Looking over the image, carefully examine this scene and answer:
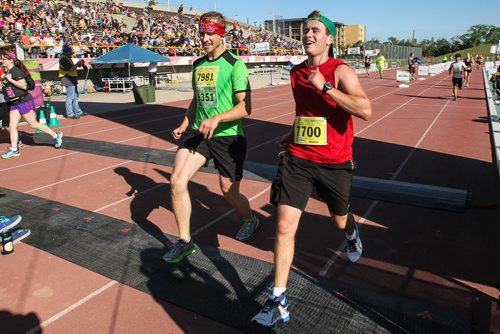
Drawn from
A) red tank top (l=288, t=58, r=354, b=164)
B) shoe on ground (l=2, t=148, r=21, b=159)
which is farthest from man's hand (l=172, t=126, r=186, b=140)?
shoe on ground (l=2, t=148, r=21, b=159)

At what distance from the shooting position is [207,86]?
380cm

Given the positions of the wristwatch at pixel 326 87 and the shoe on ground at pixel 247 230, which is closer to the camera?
the wristwatch at pixel 326 87

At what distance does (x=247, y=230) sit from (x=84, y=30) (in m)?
26.3

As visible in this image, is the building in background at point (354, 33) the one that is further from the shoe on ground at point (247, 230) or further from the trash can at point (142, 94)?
the shoe on ground at point (247, 230)

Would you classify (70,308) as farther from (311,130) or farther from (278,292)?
(311,130)

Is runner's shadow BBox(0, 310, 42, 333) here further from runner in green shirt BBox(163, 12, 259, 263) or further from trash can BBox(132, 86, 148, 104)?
trash can BBox(132, 86, 148, 104)

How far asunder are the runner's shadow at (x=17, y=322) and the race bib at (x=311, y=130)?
234cm

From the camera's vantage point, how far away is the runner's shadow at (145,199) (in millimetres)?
4527

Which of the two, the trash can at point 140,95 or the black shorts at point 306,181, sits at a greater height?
the trash can at point 140,95

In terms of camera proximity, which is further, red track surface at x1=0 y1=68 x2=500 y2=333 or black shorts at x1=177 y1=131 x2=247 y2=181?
black shorts at x1=177 y1=131 x2=247 y2=181

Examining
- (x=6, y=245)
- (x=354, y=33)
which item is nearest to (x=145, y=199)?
(x=6, y=245)

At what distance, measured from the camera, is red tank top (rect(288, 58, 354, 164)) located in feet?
9.57

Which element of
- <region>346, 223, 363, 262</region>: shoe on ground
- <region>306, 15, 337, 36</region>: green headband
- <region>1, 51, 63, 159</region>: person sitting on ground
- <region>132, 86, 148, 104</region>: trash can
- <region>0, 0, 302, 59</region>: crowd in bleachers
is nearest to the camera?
<region>306, 15, 337, 36</region>: green headband

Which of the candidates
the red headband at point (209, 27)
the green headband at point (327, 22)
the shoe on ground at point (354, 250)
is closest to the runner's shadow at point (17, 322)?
the shoe on ground at point (354, 250)
